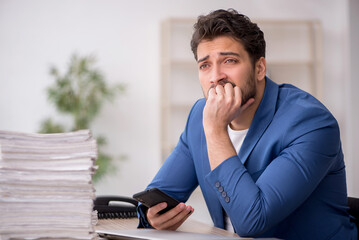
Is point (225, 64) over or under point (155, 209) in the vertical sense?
over

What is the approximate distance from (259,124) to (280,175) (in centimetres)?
26

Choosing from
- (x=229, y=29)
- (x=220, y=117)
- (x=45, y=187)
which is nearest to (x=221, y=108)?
(x=220, y=117)

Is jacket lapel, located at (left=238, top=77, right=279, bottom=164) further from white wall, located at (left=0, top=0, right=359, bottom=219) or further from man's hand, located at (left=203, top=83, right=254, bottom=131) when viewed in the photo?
white wall, located at (left=0, top=0, right=359, bottom=219)

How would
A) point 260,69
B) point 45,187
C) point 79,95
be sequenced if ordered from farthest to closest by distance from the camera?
1. point 79,95
2. point 260,69
3. point 45,187

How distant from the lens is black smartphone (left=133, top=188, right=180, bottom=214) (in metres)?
1.22

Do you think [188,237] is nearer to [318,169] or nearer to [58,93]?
[318,169]

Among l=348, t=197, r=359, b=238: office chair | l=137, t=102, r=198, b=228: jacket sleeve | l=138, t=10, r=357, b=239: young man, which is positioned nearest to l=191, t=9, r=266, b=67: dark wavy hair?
l=138, t=10, r=357, b=239: young man

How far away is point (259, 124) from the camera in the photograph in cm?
148

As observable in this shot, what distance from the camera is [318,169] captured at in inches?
52.2

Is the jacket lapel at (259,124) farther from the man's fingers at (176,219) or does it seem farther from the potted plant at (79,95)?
the potted plant at (79,95)

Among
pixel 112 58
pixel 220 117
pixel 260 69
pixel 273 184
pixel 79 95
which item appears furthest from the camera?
pixel 112 58

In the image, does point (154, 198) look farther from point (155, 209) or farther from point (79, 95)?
point (79, 95)

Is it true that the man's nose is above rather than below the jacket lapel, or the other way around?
above

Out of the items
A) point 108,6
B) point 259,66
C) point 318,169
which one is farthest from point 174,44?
point 318,169
